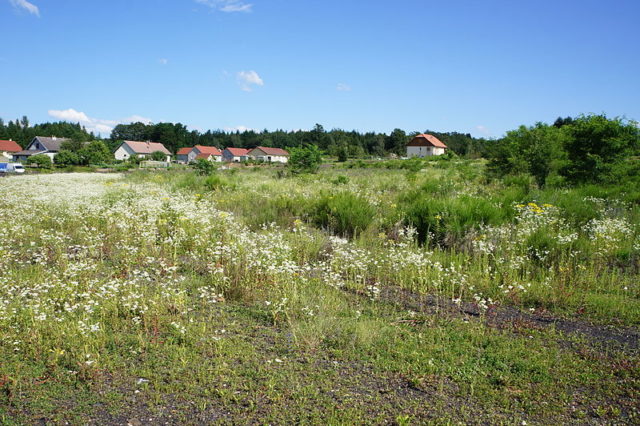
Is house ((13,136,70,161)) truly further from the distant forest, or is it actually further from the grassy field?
the grassy field

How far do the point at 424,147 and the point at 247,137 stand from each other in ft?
191

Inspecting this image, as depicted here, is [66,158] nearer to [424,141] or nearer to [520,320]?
[520,320]

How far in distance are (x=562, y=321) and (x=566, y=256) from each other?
262cm

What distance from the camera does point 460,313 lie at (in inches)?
195

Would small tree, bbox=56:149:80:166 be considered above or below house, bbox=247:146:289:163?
below

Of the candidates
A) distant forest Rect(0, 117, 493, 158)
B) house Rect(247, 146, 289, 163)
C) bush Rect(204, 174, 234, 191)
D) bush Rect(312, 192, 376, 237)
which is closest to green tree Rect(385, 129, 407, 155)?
distant forest Rect(0, 117, 493, 158)

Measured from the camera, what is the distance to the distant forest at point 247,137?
86250mm

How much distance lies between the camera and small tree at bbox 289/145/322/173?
24.7 meters

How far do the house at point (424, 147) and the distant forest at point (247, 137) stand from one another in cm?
380

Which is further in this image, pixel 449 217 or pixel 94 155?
pixel 94 155

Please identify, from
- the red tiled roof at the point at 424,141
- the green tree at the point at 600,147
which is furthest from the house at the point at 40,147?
the green tree at the point at 600,147

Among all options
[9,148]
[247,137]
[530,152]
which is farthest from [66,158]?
[247,137]

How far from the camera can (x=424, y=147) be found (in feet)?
280

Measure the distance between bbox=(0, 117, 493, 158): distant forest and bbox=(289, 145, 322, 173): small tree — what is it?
43.8 meters
